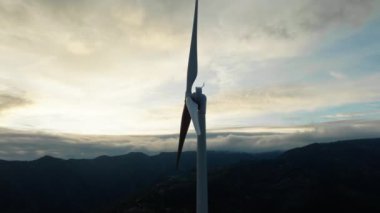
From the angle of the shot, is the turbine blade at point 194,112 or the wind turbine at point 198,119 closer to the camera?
the turbine blade at point 194,112

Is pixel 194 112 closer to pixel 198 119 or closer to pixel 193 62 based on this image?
pixel 198 119

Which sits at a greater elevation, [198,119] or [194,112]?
[194,112]

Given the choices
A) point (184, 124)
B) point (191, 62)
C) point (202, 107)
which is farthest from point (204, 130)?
point (191, 62)

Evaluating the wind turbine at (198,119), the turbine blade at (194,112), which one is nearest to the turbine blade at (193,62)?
the wind turbine at (198,119)

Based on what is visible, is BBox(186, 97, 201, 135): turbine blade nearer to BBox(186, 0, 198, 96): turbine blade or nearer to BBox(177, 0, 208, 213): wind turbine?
BBox(177, 0, 208, 213): wind turbine

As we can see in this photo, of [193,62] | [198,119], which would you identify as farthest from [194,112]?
[193,62]

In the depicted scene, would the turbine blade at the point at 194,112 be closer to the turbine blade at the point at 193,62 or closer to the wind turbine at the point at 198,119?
the wind turbine at the point at 198,119

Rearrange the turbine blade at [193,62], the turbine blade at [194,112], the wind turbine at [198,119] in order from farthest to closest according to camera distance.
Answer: the turbine blade at [193,62] → the wind turbine at [198,119] → the turbine blade at [194,112]

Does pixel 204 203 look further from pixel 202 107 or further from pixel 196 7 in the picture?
pixel 196 7

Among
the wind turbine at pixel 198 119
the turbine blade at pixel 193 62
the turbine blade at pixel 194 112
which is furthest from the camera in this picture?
the turbine blade at pixel 193 62

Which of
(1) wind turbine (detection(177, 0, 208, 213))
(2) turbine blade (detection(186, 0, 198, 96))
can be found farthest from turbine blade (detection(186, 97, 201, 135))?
(2) turbine blade (detection(186, 0, 198, 96))
